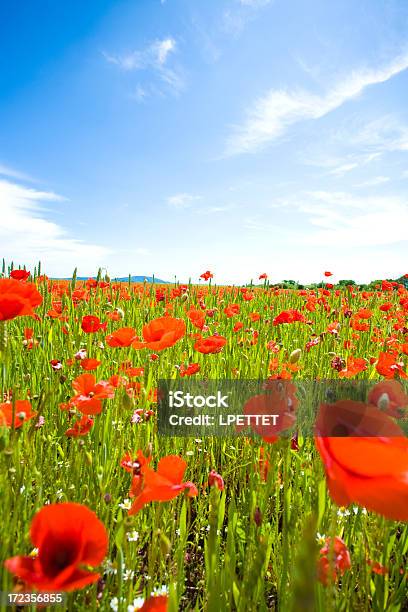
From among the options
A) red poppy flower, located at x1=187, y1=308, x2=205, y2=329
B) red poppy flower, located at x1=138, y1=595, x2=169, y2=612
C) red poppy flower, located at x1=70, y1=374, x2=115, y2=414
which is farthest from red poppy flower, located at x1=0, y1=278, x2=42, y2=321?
red poppy flower, located at x1=187, y1=308, x2=205, y2=329

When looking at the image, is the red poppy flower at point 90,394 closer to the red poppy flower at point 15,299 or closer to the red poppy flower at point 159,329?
the red poppy flower at point 159,329

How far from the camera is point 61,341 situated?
10.3 feet

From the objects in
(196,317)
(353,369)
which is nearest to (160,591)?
(353,369)

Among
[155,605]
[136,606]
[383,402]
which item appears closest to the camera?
[155,605]

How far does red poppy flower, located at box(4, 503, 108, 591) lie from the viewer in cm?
59

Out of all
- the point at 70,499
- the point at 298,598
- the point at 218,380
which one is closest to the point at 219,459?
the point at 218,380

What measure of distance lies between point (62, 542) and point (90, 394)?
3.20 ft

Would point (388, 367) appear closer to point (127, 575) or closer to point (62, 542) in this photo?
point (127, 575)

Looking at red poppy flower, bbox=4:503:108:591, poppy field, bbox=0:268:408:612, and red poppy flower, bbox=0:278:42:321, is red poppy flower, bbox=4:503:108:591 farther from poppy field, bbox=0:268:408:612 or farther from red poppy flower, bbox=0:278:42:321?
red poppy flower, bbox=0:278:42:321

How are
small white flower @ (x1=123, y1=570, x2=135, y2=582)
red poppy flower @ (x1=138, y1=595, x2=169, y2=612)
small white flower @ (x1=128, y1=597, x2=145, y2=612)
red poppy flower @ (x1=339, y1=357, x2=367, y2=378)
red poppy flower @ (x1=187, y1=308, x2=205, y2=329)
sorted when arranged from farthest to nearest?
red poppy flower @ (x1=187, y1=308, x2=205, y2=329) < red poppy flower @ (x1=339, y1=357, x2=367, y2=378) < small white flower @ (x1=128, y1=597, x2=145, y2=612) < small white flower @ (x1=123, y1=570, x2=135, y2=582) < red poppy flower @ (x1=138, y1=595, x2=169, y2=612)

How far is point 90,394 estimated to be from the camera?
5.18 ft

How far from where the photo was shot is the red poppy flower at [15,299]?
124 centimetres

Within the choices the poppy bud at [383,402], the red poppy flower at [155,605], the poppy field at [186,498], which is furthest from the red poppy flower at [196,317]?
the red poppy flower at [155,605]

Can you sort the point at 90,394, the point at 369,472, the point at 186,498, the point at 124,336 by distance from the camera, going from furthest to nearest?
the point at 124,336 < the point at 90,394 < the point at 186,498 < the point at 369,472
